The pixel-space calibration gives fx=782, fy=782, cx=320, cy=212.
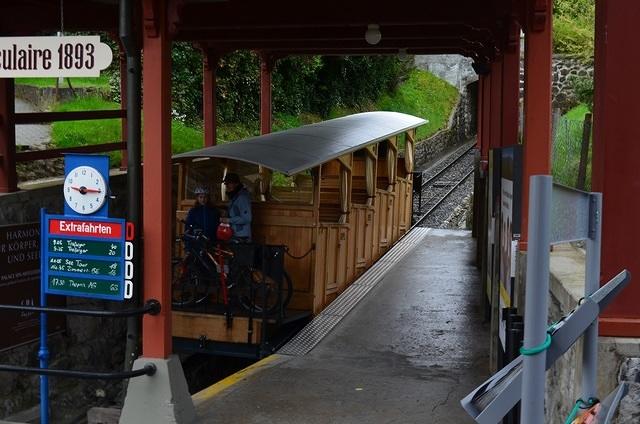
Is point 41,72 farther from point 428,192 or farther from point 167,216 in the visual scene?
point 428,192

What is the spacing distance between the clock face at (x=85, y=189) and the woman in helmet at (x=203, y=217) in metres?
3.58

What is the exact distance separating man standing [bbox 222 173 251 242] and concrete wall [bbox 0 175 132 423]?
2059 mm

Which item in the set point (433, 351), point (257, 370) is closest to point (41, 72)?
point (257, 370)

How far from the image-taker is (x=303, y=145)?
10195 millimetres

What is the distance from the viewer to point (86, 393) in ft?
31.3

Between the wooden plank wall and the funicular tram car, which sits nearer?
the funicular tram car

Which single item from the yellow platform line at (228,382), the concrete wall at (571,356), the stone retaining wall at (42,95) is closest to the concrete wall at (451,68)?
the stone retaining wall at (42,95)

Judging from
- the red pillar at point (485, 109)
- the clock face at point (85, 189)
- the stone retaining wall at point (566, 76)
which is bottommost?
the clock face at point (85, 189)

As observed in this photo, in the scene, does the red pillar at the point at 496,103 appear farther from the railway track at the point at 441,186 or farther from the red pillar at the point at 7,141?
the railway track at the point at 441,186

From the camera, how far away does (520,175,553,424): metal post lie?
2049 millimetres

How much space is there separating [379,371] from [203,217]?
10.3 ft

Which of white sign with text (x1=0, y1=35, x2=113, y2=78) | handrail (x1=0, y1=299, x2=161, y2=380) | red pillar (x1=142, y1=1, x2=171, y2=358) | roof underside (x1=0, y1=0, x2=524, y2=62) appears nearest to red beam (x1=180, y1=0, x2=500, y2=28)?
roof underside (x1=0, y1=0, x2=524, y2=62)

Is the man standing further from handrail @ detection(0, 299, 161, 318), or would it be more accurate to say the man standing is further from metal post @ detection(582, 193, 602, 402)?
metal post @ detection(582, 193, 602, 402)

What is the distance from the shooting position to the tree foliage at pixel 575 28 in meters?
22.8
